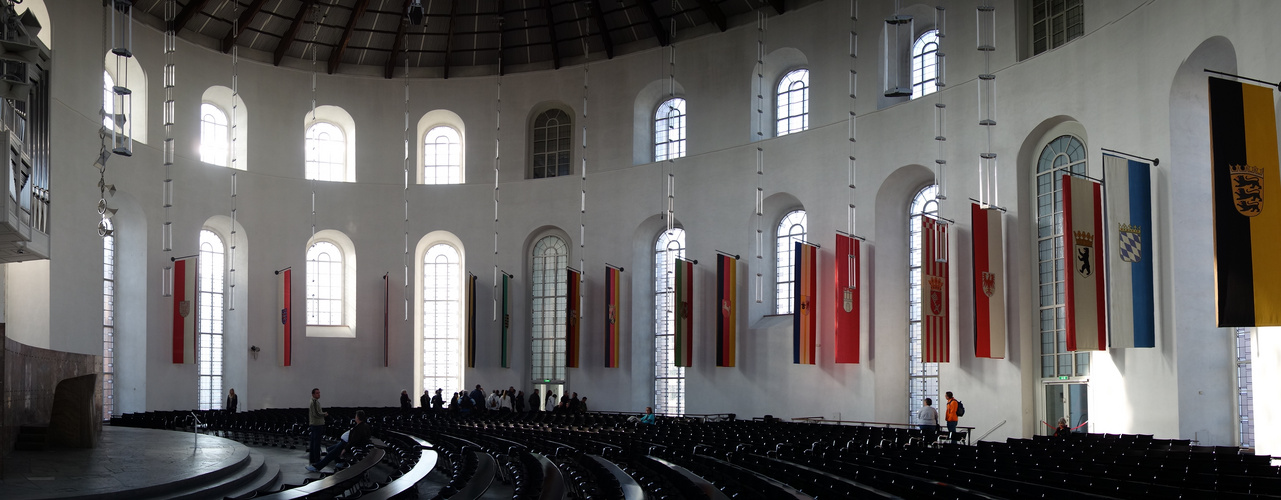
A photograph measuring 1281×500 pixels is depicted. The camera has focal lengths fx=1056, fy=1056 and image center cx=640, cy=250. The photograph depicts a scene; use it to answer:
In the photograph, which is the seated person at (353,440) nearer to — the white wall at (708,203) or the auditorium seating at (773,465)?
the auditorium seating at (773,465)

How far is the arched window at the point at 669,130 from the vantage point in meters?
28.7

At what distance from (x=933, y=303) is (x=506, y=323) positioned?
512 inches

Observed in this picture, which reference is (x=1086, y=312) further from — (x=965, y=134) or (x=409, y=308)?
(x=409, y=308)

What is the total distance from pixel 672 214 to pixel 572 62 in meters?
6.03

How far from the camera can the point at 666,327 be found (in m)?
28.3

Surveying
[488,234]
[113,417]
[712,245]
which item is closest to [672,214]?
[712,245]

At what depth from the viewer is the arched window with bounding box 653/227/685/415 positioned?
27.8 m

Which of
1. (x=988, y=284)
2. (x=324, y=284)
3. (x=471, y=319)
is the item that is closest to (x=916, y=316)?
(x=988, y=284)

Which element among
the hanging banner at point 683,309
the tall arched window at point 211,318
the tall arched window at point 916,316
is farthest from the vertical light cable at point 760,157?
the tall arched window at point 211,318

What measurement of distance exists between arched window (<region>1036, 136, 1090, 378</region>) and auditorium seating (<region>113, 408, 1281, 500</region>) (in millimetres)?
3055

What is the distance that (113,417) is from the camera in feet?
77.5

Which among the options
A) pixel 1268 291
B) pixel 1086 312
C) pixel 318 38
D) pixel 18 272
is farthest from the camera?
pixel 318 38

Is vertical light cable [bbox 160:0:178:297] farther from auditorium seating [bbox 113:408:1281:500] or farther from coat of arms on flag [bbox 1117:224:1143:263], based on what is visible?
coat of arms on flag [bbox 1117:224:1143:263]

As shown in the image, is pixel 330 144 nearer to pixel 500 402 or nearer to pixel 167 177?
pixel 167 177
